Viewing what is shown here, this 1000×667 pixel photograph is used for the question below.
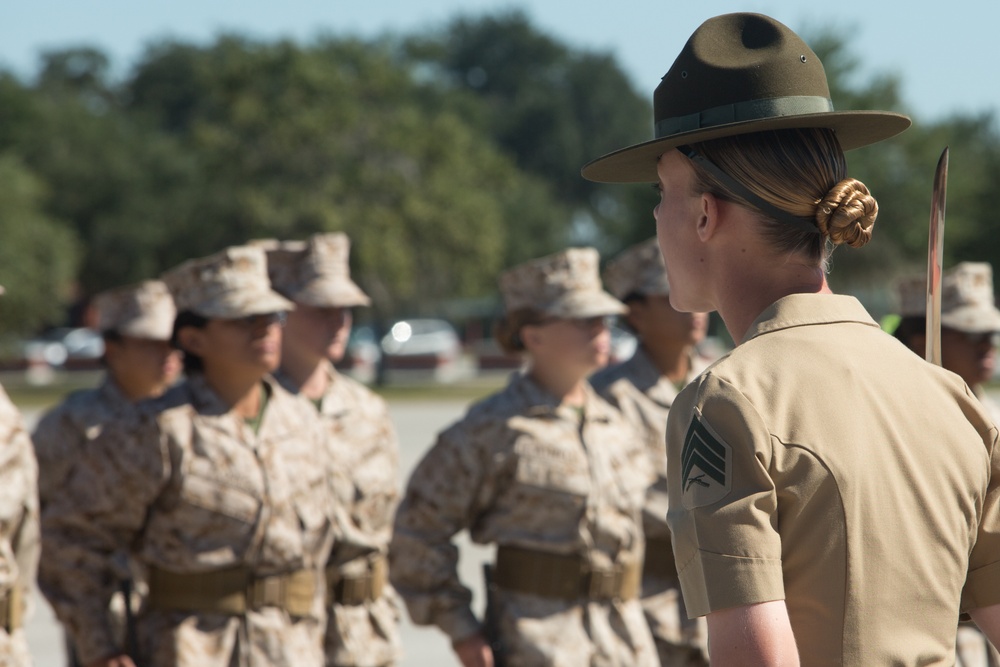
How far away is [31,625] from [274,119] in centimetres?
2961

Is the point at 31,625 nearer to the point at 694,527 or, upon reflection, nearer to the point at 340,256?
the point at 340,256

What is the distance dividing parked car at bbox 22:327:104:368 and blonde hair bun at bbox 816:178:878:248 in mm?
42221

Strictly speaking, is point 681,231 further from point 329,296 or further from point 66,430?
point 66,430

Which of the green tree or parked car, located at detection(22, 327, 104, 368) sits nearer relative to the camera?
the green tree

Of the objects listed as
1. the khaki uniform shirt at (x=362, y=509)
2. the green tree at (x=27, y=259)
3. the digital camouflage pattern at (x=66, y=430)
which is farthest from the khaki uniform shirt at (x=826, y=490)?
the green tree at (x=27, y=259)

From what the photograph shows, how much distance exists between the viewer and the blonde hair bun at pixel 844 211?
2014 millimetres

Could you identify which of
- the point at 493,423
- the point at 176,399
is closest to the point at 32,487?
the point at 176,399

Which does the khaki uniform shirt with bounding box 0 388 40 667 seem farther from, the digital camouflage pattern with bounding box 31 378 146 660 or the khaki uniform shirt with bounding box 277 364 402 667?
the khaki uniform shirt with bounding box 277 364 402 667

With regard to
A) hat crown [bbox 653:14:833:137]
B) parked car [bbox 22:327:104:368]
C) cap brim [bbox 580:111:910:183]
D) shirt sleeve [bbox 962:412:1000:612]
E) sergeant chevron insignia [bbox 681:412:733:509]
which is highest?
hat crown [bbox 653:14:833:137]

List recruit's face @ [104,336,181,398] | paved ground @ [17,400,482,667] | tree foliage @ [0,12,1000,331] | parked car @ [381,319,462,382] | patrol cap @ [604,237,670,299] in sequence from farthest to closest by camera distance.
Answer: parked car @ [381,319,462,382] < tree foliage @ [0,12,1000,331] < paved ground @ [17,400,482,667] < recruit's face @ [104,336,181,398] < patrol cap @ [604,237,670,299]

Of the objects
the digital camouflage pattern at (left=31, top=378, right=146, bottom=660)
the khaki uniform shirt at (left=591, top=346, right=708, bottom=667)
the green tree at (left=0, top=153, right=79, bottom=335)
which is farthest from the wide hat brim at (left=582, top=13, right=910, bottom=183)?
the green tree at (left=0, top=153, right=79, bottom=335)

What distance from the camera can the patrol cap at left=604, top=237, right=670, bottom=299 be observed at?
6.30m

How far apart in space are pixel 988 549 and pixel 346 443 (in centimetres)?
394

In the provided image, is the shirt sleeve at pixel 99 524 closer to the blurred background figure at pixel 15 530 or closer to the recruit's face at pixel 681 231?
the blurred background figure at pixel 15 530
